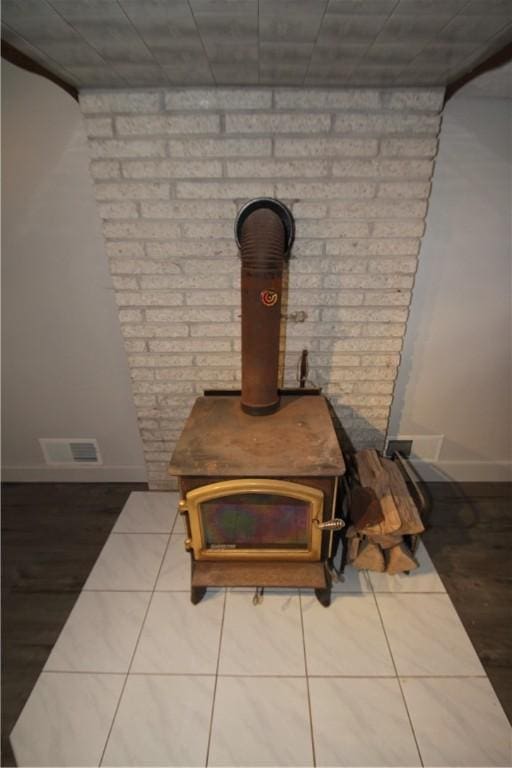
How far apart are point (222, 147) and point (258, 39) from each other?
1.42ft

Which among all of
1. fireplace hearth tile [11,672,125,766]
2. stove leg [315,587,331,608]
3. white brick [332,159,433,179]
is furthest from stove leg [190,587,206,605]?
white brick [332,159,433,179]

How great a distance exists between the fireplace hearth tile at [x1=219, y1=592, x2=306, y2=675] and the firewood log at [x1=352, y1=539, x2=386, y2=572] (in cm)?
32

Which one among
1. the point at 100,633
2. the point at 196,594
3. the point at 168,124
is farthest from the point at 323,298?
the point at 100,633

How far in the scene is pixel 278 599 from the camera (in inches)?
59.4

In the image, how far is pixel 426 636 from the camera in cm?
137

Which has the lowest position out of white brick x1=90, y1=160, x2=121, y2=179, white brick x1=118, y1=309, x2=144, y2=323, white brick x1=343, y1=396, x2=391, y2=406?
white brick x1=343, y1=396, x2=391, y2=406

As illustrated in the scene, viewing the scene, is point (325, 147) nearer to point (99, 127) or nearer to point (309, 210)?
point (309, 210)

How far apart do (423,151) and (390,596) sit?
188 cm

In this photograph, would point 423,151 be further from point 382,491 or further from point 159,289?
point 382,491

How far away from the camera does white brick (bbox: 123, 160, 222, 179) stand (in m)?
1.44

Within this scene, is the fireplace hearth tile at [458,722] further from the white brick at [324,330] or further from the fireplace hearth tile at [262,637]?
the white brick at [324,330]

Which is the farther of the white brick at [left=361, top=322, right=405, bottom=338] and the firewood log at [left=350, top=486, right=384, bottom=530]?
the white brick at [left=361, top=322, right=405, bottom=338]

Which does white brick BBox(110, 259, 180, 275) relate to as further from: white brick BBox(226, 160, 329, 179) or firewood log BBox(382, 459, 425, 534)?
firewood log BBox(382, 459, 425, 534)

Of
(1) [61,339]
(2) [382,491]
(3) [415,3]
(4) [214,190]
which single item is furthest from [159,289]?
(2) [382,491]
